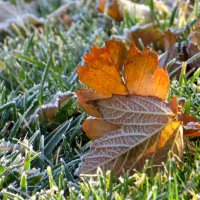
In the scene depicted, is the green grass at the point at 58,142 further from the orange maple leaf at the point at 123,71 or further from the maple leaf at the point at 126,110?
the orange maple leaf at the point at 123,71

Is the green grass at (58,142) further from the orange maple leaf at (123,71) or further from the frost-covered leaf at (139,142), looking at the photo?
the orange maple leaf at (123,71)

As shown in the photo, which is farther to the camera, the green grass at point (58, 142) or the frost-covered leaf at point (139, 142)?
the frost-covered leaf at point (139, 142)

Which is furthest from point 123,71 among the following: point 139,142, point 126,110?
point 139,142

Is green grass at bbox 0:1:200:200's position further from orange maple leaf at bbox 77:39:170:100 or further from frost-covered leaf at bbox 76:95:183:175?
orange maple leaf at bbox 77:39:170:100

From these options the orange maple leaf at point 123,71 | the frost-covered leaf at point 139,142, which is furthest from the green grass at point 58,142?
the orange maple leaf at point 123,71

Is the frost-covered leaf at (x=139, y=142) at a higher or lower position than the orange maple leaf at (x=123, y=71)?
lower

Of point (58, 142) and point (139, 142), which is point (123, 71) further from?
point (58, 142)
